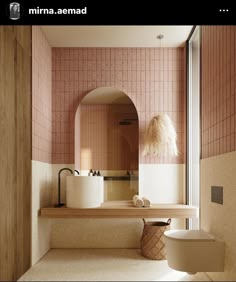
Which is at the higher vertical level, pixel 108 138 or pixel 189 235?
pixel 108 138

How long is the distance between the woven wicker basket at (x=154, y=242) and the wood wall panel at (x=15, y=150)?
782mm

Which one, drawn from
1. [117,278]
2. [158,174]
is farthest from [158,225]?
[117,278]

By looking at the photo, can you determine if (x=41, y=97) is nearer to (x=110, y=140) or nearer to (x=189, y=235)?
(x=110, y=140)

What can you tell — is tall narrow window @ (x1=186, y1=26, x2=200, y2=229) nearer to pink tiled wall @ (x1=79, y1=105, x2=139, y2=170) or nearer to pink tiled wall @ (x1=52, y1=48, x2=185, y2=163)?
pink tiled wall @ (x1=52, y1=48, x2=185, y2=163)

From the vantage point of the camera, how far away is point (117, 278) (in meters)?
2.04

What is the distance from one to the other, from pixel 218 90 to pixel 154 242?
1.12 meters

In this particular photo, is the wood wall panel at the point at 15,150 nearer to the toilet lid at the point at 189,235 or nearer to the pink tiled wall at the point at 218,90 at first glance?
the toilet lid at the point at 189,235

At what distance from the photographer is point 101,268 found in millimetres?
2236

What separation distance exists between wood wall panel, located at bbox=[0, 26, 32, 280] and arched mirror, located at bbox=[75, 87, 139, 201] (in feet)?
2.34
